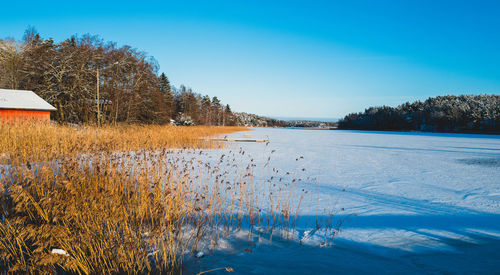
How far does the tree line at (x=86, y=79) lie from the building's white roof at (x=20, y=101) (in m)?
2.27

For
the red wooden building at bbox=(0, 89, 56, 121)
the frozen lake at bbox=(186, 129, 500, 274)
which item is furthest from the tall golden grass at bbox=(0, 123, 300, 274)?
the red wooden building at bbox=(0, 89, 56, 121)

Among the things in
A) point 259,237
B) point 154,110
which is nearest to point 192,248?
point 259,237

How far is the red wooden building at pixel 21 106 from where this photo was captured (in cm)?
1565

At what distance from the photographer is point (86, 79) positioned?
20234 mm

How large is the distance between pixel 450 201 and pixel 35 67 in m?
27.0

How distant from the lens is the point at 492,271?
85.0 inches

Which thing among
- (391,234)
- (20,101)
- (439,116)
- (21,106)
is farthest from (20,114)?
(439,116)

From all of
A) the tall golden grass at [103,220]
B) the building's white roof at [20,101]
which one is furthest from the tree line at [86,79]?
the tall golden grass at [103,220]

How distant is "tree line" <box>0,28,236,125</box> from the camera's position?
64.2 feet

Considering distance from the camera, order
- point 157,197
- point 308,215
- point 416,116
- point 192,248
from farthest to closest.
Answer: point 416,116, point 308,215, point 157,197, point 192,248

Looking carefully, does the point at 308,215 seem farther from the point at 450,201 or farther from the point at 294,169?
the point at 294,169

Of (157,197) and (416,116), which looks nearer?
(157,197)

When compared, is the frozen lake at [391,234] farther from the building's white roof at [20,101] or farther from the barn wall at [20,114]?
the building's white roof at [20,101]

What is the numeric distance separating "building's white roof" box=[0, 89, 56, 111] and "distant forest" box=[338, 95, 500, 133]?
50.8 metres
